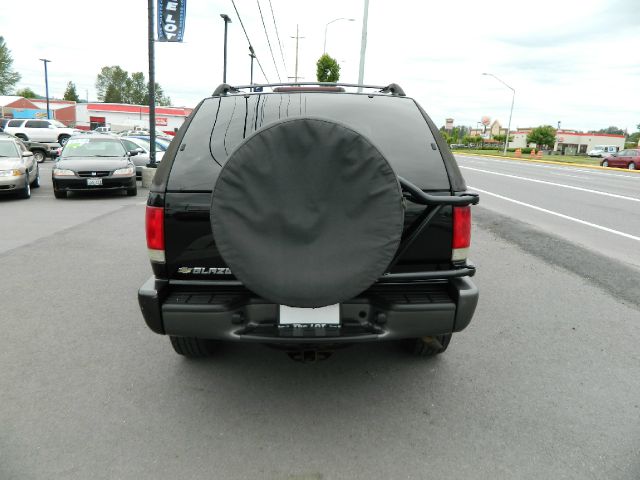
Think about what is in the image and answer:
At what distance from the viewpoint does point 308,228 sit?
7.80ft

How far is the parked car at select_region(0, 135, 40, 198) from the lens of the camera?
11344mm

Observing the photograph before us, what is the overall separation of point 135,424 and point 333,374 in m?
1.31

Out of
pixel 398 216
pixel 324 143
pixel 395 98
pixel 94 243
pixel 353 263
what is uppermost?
pixel 395 98

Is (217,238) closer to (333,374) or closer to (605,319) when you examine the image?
(333,374)

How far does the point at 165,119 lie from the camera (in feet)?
286

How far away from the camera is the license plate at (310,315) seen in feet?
8.56

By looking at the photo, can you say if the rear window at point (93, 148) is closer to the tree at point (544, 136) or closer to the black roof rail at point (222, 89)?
the black roof rail at point (222, 89)

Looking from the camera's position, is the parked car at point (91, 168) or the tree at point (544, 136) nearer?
the parked car at point (91, 168)

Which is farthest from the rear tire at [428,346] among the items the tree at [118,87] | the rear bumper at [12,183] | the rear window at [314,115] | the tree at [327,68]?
the tree at [118,87]

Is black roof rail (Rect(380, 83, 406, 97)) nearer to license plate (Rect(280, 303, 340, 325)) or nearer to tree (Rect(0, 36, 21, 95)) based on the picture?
license plate (Rect(280, 303, 340, 325))

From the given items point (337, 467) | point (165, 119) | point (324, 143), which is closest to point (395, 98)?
point (324, 143)

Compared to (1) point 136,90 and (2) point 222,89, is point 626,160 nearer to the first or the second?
(2) point 222,89

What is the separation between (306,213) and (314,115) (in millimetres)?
692

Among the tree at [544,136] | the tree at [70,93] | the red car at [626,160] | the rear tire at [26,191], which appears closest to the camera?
the rear tire at [26,191]
